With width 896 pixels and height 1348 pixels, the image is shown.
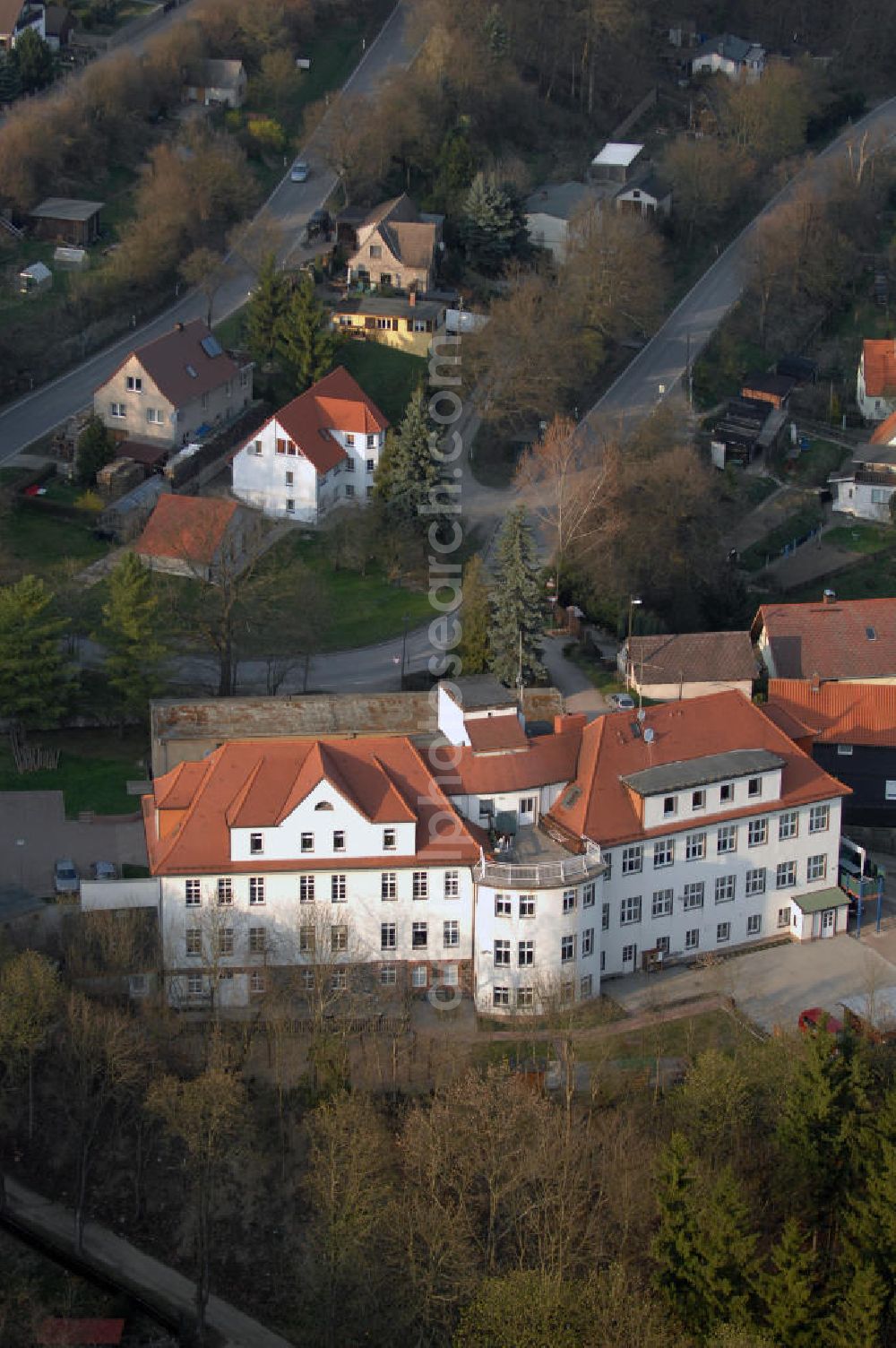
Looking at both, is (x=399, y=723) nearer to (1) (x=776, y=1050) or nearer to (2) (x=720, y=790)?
(2) (x=720, y=790)

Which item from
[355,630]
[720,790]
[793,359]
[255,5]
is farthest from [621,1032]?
[255,5]

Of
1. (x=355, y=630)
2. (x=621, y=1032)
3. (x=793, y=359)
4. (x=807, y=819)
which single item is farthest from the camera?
(x=793, y=359)

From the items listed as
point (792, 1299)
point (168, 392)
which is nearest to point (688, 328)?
point (168, 392)

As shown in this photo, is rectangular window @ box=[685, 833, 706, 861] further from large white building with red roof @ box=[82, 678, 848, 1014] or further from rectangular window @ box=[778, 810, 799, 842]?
rectangular window @ box=[778, 810, 799, 842]

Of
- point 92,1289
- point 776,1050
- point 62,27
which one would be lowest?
point 92,1289

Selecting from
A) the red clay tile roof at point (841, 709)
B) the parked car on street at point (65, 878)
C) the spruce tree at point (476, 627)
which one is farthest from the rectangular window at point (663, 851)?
the parked car on street at point (65, 878)

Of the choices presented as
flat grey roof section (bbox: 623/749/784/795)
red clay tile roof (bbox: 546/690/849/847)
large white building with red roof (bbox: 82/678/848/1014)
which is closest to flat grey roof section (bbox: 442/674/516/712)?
large white building with red roof (bbox: 82/678/848/1014)
